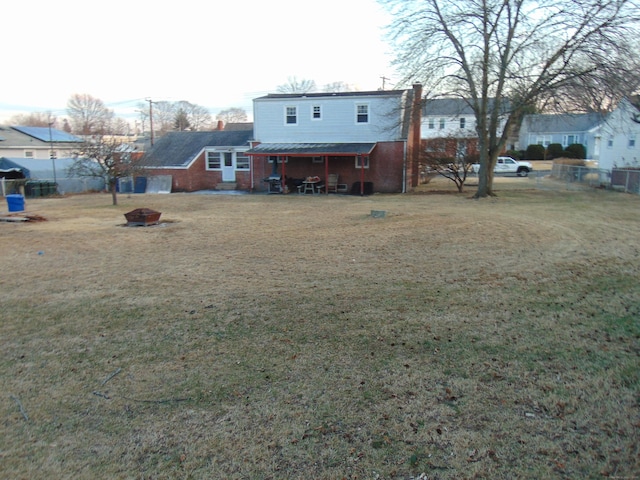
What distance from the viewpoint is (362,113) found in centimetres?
2773

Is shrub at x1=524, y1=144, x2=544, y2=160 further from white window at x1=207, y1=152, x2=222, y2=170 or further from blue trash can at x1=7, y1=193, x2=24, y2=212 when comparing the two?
blue trash can at x1=7, y1=193, x2=24, y2=212

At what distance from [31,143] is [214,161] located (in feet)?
73.2

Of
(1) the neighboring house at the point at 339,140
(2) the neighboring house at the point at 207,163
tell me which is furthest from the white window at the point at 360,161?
(2) the neighboring house at the point at 207,163

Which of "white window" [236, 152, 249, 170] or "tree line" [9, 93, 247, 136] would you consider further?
"tree line" [9, 93, 247, 136]

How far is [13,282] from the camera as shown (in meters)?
8.72

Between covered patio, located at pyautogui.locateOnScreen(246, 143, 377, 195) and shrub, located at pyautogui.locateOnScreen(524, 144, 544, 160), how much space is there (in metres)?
36.3

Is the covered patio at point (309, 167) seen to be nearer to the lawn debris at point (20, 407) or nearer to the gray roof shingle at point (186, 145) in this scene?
the gray roof shingle at point (186, 145)

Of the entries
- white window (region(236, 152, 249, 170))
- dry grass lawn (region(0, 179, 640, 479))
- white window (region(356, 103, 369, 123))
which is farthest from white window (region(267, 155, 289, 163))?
dry grass lawn (region(0, 179, 640, 479))

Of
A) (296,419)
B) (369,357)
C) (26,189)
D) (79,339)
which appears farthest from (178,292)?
(26,189)

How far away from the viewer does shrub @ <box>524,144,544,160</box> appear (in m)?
55.8

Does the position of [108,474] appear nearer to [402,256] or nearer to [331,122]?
[402,256]

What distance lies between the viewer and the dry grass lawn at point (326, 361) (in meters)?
3.54

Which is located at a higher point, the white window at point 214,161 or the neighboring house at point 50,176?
the white window at point 214,161

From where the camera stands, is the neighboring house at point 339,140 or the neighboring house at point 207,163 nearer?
the neighboring house at point 339,140
